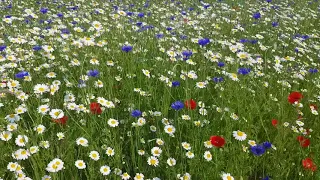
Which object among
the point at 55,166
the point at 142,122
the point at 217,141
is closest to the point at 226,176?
the point at 217,141

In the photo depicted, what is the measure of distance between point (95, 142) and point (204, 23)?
3.30 m

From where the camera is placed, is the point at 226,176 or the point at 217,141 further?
the point at 217,141

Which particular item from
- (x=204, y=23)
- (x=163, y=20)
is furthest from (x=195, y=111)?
(x=163, y=20)

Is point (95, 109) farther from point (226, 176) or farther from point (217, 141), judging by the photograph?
point (226, 176)

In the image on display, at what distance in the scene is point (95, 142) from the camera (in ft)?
6.88

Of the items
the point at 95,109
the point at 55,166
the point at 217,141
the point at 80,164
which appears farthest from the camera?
the point at 95,109

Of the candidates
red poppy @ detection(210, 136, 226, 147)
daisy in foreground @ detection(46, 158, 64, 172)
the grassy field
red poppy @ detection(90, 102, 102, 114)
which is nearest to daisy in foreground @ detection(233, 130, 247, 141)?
the grassy field

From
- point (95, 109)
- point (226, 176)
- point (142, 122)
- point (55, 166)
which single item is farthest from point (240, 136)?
point (55, 166)

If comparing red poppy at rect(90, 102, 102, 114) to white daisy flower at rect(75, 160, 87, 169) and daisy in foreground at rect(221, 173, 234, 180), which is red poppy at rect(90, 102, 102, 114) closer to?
white daisy flower at rect(75, 160, 87, 169)

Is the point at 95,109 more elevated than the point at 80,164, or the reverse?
the point at 95,109

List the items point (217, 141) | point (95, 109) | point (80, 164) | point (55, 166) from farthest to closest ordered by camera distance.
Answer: point (95, 109) < point (217, 141) < point (80, 164) < point (55, 166)

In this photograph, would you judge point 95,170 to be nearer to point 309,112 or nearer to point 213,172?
point 213,172

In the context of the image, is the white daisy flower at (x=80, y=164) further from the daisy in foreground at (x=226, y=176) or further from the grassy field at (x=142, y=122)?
the daisy in foreground at (x=226, y=176)

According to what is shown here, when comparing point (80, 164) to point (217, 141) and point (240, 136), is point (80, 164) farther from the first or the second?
point (240, 136)
